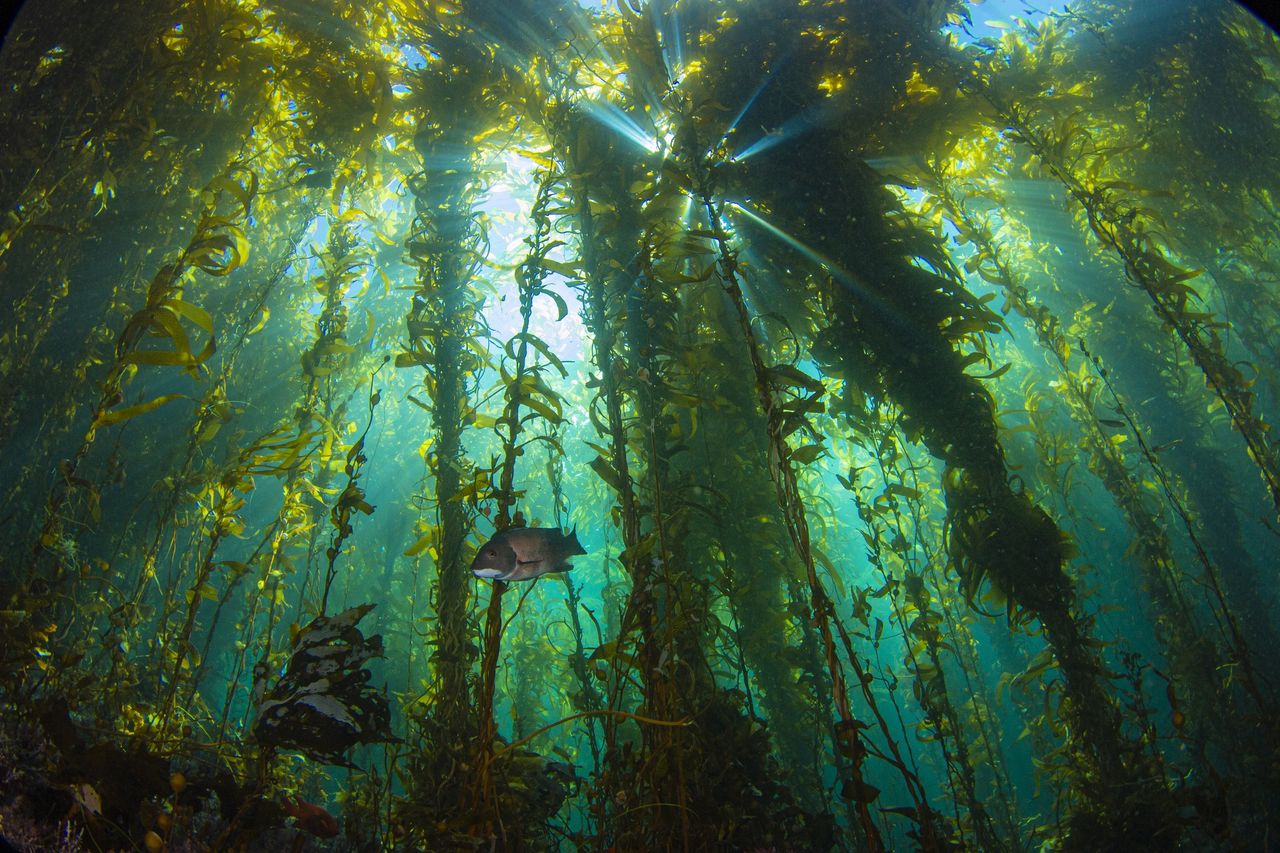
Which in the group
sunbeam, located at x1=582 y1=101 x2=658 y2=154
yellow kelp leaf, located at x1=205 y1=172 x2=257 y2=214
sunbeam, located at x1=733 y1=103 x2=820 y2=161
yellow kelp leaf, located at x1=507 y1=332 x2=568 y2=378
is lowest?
yellow kelp leaf, located at x1=507 y1=332 x2=568 y2=378

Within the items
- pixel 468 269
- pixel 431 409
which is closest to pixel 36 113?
pixel 468 269

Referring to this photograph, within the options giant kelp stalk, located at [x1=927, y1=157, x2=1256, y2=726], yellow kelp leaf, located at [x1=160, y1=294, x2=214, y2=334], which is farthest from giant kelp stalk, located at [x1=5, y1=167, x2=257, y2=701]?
giant kelp stalk, located at [x1=927, y1=157, x2=1256, y2=726]

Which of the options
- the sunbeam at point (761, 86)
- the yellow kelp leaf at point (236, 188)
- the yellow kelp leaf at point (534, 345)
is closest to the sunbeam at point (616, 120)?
the sunbeam at point (761, 86)

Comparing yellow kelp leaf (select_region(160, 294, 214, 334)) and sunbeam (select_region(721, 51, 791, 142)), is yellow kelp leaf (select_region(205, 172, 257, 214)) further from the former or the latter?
sunbeam (select_region(721, 51, 791, 142))

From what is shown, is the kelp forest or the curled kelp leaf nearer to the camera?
the curled kelp leaf

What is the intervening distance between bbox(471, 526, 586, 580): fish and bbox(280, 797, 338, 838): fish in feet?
5.96

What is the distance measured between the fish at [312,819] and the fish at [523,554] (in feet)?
5.96

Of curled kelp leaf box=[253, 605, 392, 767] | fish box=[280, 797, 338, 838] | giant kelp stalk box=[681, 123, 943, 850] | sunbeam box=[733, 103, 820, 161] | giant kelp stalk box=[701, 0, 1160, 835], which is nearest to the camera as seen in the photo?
giant kelp stalk box=[681, 123, 943, 850]

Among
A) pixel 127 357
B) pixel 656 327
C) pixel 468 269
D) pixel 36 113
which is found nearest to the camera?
pixel 127 357

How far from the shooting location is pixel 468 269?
391 cm

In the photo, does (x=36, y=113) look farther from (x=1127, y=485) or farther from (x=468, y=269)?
(x=1127, y=485)

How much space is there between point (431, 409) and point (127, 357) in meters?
1.61

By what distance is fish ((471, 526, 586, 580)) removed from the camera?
1.72 m

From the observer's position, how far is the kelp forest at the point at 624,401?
1871 millimetres
